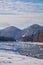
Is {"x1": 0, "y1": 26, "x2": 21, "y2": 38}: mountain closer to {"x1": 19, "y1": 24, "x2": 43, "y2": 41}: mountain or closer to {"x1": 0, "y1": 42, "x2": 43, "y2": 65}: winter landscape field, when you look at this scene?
{"x1": 19, "y1": 24, "x2": 43, "y2": 41}: mountain

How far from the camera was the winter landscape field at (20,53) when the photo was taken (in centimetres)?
428

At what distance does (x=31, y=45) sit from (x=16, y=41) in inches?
24.6

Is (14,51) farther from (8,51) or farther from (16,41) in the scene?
(16,41)

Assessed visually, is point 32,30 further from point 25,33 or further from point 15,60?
point 15,60

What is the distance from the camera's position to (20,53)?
16.9 feet

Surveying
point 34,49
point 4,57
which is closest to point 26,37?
point 34,49

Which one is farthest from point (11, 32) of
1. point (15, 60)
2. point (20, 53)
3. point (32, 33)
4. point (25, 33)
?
point (15, 60)

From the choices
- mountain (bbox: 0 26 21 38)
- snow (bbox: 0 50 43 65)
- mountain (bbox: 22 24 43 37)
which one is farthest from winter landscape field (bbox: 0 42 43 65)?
mountain (bbox: 22 24 43 37)

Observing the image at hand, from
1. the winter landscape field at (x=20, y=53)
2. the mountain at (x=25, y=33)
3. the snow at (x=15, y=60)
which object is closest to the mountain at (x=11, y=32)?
the mountain at (x=25, y=33)

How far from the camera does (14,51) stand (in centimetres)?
534

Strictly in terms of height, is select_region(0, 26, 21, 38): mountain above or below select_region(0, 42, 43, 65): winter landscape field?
above

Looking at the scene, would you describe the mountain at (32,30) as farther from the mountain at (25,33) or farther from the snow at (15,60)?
the snow at (15,60)

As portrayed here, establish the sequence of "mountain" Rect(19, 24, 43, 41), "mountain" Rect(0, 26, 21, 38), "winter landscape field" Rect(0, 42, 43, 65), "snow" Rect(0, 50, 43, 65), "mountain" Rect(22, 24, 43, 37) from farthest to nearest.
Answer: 1. "mountain" Rect(22, 24, 43, 37)
2. "mountain" Rect(19, 24, 43, 41)
3. "mountain" Rect(0, 26, 21, 38)
4. "winter landscape field" Rect(0, 42, 43, 65)
5. "snow" Rect(0, 50, 43, 65)

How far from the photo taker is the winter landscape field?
428 centimetres
